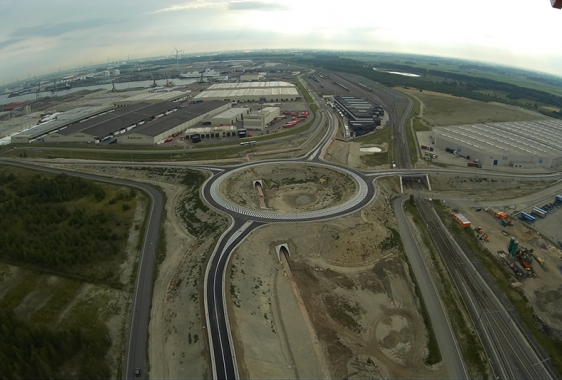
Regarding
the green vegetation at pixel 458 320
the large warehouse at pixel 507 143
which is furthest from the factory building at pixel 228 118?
the green vegetation at pixel 458 320

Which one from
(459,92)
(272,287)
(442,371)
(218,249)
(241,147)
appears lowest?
(442,371)

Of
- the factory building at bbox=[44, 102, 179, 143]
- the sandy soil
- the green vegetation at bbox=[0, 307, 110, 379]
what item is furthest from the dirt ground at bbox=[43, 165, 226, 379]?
the factory building at bbox=[44, 102, 179, 143]

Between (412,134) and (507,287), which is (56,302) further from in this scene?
(412,134)

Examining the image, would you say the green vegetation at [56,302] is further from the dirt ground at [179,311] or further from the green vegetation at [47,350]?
the dirt ground at [179,311]

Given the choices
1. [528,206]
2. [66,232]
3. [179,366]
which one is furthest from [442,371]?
[66,232]

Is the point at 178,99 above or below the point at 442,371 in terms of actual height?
above

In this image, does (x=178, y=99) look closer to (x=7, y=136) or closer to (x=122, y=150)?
(x=7, y=136)

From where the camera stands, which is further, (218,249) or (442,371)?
(218,249)

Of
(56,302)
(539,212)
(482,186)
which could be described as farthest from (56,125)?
(539,212)
